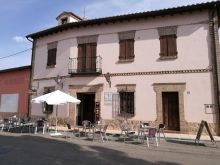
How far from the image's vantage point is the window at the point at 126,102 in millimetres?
15180

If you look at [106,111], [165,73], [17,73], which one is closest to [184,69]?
[165,73]

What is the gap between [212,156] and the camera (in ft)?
26.8

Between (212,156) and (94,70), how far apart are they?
31.5ft

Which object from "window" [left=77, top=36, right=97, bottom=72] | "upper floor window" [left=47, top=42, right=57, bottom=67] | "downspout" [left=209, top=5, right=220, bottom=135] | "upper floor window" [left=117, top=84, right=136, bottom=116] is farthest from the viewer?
"upper floor window" [left=47, top=42, right=57, bottom=67]

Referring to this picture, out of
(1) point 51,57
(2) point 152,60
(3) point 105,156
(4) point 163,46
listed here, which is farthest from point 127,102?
(3) point 105,156

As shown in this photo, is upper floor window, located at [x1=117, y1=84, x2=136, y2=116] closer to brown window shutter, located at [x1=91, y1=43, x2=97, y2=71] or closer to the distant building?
brown window shutter, located at [x1=91, y1=43, x2=97, y2=71]

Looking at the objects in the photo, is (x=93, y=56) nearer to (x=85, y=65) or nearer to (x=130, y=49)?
(x=85, y=65)

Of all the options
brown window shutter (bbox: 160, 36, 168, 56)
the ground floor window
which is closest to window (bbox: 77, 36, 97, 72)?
brown window shutter (bbox: 160, 36, 168, 56)

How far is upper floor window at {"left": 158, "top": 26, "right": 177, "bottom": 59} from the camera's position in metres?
14.5

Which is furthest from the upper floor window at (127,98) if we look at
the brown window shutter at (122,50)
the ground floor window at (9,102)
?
the ground floor window at (9,102)

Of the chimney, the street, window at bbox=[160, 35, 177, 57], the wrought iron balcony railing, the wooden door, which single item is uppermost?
the chimney

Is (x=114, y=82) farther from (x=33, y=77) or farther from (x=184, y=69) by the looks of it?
(x=33, y=77)

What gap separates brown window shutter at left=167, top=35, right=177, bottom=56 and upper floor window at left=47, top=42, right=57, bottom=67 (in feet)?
26.4

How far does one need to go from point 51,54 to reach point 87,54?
320 cm
